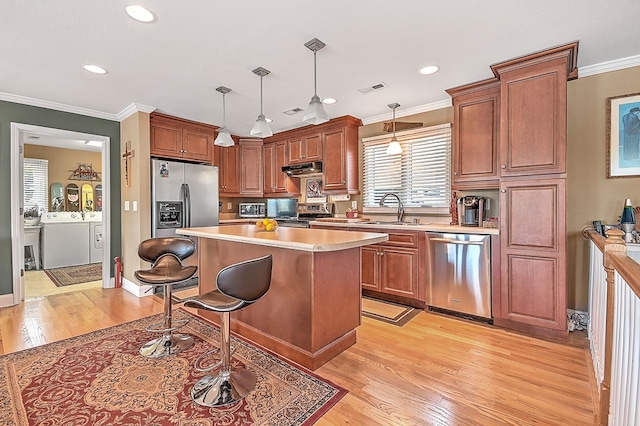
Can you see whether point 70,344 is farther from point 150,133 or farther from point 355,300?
point 150,133

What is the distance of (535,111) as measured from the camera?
2.66m

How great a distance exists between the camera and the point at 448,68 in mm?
2902

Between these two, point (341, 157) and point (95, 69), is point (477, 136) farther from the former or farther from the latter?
point (95, 69)

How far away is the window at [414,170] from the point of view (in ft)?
Answer: 12.7

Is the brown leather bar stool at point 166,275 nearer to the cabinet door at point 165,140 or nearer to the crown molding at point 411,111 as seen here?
the cabinet door at point 165,140

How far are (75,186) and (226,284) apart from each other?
7.03 m

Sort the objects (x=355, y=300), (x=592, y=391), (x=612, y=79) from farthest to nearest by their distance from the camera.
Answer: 1. (x=612, y=79)
2. (x=355, y=300)
3. (x=592, y=391)

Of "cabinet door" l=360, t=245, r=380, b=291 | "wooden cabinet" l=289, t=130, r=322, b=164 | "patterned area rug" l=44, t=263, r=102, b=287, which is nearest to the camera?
"cabinet door" l=360, t=245, r=380, b=291

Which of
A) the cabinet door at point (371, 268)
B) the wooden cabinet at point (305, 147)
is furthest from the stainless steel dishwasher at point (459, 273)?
the wooden cabinet at point (305, 147)

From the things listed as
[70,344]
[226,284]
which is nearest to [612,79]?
[226,284]

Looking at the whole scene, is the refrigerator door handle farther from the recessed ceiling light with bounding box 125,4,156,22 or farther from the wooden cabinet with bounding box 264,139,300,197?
the recessed ceiling light with bounding box 125,4,156,22

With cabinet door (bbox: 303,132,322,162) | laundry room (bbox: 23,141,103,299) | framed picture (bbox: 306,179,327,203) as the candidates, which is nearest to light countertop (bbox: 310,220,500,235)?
framed picture (bbox: 306,179,327,203)

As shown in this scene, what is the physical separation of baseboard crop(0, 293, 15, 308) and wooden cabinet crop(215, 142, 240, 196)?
2971 mm

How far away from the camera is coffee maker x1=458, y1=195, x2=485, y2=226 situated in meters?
3.32
